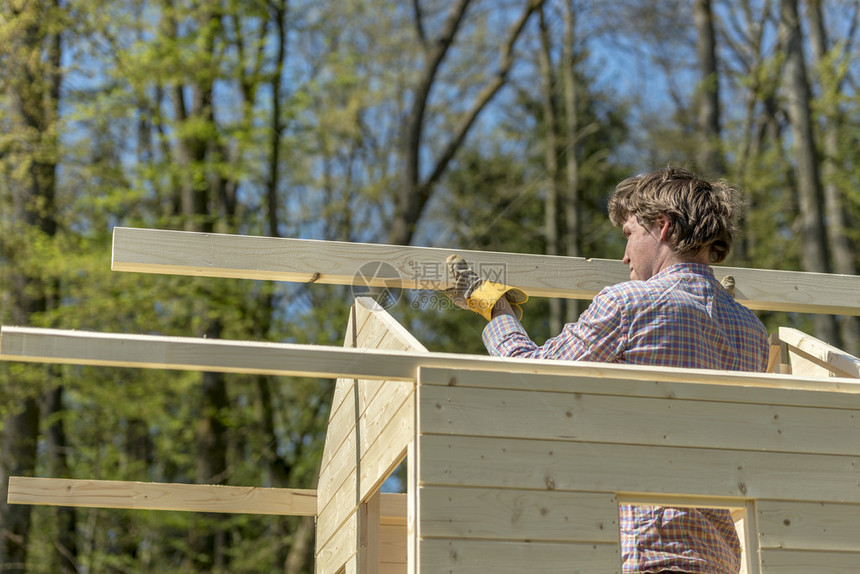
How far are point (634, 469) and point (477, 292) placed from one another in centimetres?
96

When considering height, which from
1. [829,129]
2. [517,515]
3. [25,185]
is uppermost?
[829,129]

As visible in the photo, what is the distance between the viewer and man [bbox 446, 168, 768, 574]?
8.67ft

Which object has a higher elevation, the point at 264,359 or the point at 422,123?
the point at 422,123

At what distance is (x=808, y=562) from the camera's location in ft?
8.43

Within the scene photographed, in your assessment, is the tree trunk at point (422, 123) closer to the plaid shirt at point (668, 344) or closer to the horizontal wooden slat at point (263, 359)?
the plaid shirt at point (668, 344)

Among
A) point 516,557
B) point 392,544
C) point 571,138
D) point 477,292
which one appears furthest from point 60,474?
point 516,557

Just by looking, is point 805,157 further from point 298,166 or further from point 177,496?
point 177,496

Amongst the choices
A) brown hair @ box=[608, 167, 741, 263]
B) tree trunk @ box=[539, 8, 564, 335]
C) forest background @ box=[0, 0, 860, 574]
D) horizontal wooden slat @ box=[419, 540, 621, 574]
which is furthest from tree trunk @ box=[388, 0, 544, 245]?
horizontal wooden slat @ box=[419, 540, 621, 574]

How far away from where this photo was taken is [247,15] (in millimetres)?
12453

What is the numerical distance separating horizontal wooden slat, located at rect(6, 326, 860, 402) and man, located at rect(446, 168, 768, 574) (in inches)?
7.5

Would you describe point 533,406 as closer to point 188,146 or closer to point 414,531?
point 414,531

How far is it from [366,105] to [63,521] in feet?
25.5

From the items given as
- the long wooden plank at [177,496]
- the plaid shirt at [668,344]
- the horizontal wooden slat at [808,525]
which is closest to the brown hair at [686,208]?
the plaid shirt at [668,344]

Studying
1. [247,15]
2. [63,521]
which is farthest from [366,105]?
[63,521]
